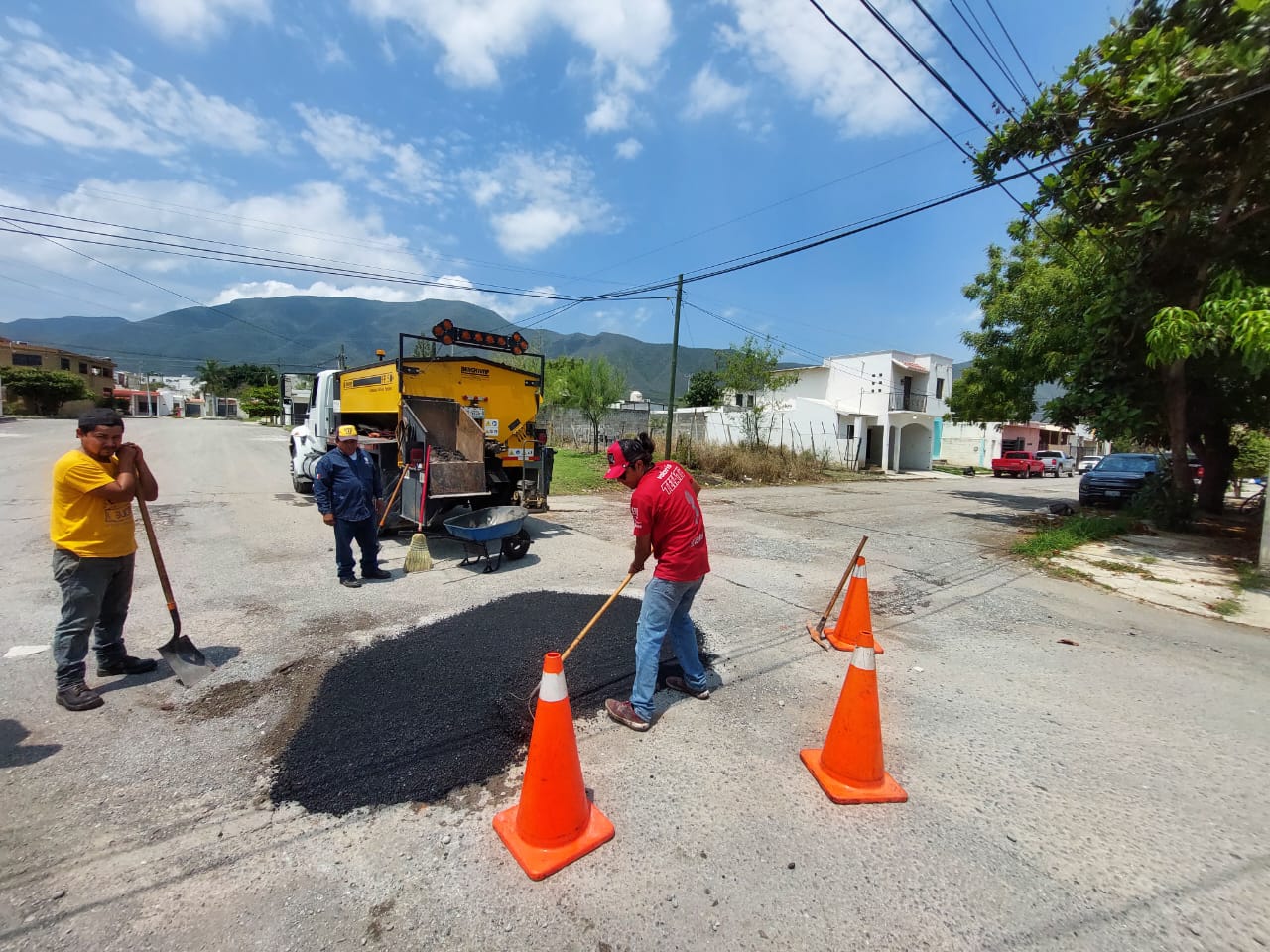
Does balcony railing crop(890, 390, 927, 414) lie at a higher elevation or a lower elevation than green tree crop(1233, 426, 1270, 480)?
higher

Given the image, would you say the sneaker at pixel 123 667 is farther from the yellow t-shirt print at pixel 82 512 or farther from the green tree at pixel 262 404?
the green tree at pixel 262 404

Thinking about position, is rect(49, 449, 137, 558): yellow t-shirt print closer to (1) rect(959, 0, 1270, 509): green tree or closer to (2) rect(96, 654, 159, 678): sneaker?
(2) rect(96, 654, 159, 678): sneaker

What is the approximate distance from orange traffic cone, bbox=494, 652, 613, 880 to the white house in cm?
2175

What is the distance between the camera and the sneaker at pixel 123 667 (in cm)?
351

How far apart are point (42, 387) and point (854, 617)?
5764 centimetres

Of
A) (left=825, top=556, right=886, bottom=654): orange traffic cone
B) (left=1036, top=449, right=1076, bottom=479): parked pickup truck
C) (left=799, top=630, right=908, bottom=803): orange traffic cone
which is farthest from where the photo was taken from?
(left=1036, top=449, right=1076, bottom=479): parked pickup truck

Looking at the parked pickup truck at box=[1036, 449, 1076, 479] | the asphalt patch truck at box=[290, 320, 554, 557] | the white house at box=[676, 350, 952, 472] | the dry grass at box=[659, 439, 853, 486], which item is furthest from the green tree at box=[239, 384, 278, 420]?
the parked pickup truck at box=[1036, 449, 1076, 479]

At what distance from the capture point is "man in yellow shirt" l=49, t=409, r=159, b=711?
3.15 metres

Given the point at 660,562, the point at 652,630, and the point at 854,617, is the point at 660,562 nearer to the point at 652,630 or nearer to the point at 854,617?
the point at 652,630

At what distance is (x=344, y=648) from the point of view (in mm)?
4055

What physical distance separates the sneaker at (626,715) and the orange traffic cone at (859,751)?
99 cm

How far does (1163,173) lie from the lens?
7824 mm

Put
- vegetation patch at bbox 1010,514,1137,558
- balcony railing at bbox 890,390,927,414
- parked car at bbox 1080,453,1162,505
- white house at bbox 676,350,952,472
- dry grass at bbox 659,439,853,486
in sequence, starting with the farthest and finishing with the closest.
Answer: balcony railing at bbox 890,390,927,414, white house at bbox 676,350,952,472, dry grass at bbox 659,439,853,486, parked car at bbox 1080,453,1162,505, vegetation patch at bbox 1010,514,1137,558

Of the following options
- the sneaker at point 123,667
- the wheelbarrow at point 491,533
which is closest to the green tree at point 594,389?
the wheelbarrow at point 491,533
